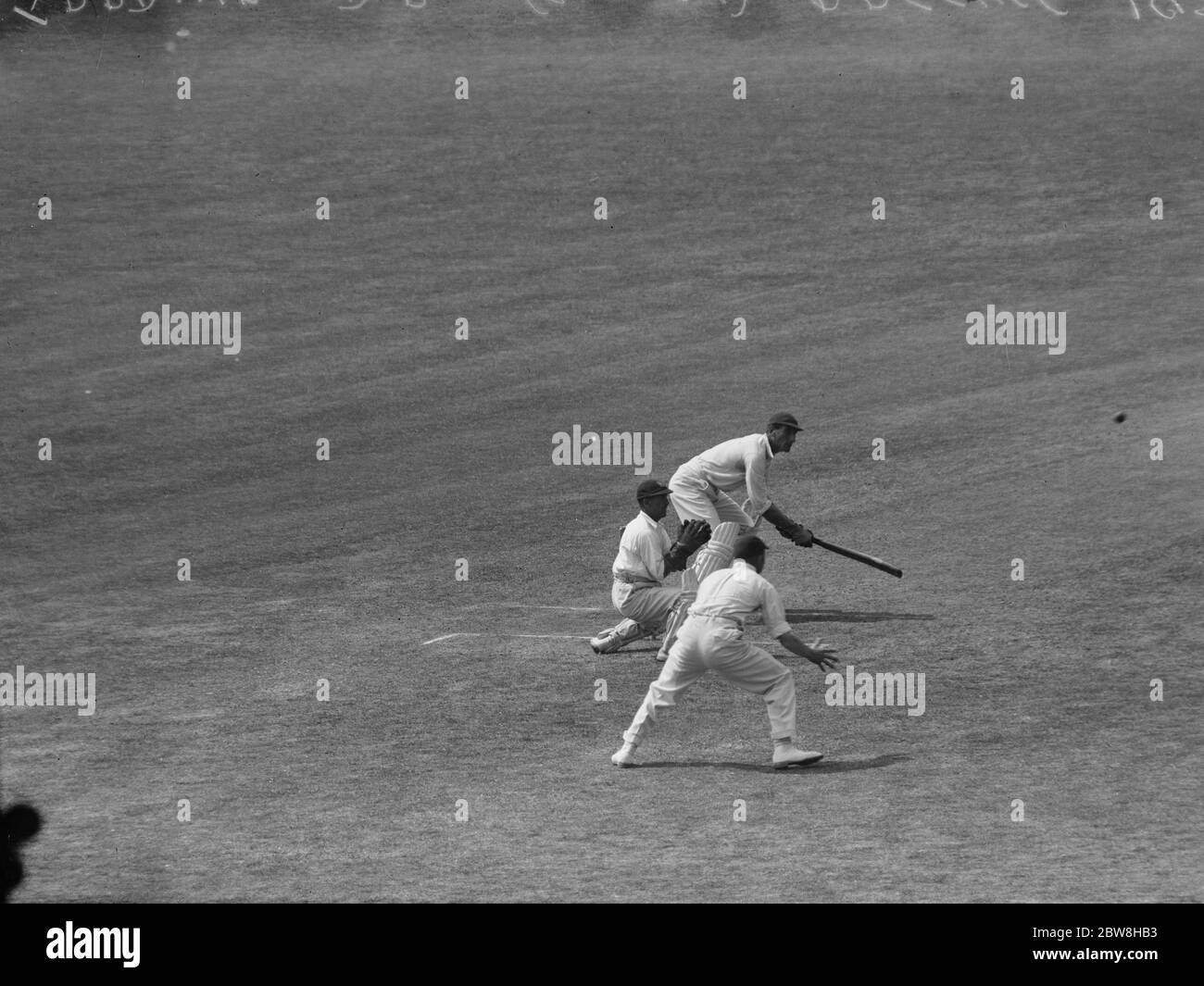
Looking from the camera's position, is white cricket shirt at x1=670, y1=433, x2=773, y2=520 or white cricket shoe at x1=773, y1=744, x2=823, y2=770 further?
white cricket shirt at x1=670, y1=433, x2=773, y2=520

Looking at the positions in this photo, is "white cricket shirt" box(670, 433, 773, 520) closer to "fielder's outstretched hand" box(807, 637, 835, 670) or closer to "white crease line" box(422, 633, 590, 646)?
"white crease line" box(422, 633, 590, 646)

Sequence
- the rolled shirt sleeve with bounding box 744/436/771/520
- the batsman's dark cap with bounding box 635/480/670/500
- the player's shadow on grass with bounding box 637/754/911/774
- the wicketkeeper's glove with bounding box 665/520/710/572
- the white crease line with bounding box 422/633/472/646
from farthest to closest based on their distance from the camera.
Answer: the white crease line with bounding box 422/633/472/646 → the rolled shirt sleeve with bounding box 744/436/771/520 → the wicketkeeper's glove with bounding box 665/520/710/572 → the batsman's dark cap with bounding box 635/480/670/500 → the player's shadow on grass with bounding box 637/754/911/774

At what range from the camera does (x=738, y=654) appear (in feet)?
39.6

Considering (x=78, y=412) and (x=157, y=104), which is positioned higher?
(x=157, y=104)

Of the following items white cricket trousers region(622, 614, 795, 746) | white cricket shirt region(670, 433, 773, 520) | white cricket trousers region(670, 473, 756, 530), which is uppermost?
white cricket shirt region(670, 433, 773, 520)

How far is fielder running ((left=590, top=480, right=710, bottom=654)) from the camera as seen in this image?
15.4 metres

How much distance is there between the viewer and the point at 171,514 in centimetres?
2184

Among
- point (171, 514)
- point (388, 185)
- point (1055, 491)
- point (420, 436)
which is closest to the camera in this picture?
point (1055, 491)

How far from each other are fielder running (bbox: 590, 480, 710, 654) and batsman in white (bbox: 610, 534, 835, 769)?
3073 mm

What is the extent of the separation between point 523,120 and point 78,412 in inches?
402

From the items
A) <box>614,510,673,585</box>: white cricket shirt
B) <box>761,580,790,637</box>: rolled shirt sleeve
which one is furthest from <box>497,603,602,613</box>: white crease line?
<box>761,580,790,637</box>: rolled shirt sleeve
